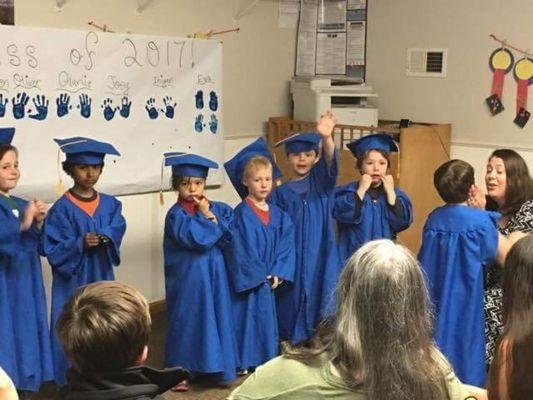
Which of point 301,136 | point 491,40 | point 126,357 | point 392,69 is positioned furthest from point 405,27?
point 126,357

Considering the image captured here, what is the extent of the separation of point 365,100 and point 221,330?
249 cm

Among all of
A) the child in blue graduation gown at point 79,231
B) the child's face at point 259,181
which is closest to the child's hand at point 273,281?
the child's face at point 259,181

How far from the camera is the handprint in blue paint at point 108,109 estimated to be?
4.39 metres

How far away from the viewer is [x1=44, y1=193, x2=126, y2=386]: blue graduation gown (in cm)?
338

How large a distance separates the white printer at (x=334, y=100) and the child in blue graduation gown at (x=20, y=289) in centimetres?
249

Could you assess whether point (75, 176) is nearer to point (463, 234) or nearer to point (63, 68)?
point (63, 68)

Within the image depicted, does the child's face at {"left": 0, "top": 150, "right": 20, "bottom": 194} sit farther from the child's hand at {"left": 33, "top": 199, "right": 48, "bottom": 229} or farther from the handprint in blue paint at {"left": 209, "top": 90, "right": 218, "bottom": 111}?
the handprint in blue paint at {"left": 209, "top": 90, "right": 218, "bottom": 111}

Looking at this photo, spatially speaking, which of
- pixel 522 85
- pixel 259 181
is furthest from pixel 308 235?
pixel 522 85

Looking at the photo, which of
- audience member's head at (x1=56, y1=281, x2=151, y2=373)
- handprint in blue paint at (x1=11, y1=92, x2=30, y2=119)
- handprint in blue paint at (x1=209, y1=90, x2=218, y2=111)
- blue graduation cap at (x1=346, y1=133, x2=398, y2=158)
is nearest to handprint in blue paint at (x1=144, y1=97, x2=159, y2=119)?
handprint in blue paint at (x1=209, y1=90, x2=218, y2=111)

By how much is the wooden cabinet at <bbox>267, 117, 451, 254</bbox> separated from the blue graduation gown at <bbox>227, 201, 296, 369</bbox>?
129cm

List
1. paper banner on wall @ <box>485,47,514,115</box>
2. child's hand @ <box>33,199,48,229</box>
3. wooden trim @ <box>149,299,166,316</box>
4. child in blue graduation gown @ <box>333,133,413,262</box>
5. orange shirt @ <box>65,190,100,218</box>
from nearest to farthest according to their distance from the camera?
child's hand @ <box>33,199,48,229</box>
orange shirt @ <box>65,190,100,218</box>
child in blue graduation gown @ <box>333,133,413,262</box>
wooden trim @ <box>149,299,166,316</box>
paper banner on wall @ <box>485,47,514,115</box>

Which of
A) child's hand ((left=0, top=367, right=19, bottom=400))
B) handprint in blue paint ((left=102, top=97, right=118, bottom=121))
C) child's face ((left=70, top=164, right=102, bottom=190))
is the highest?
handprint in blue paint ((left=102, top=97, right=118, bottom=121))

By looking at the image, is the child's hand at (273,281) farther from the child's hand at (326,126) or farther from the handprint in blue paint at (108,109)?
the handprint in blue paint at (108,109)

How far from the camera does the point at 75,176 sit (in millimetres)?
3475
